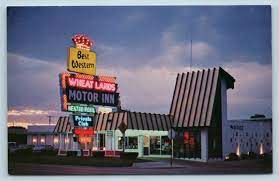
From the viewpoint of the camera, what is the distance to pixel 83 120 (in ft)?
22.6

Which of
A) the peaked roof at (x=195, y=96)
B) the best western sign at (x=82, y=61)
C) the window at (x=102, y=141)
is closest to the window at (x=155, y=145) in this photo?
the peaked roof at (x=195, y=96)

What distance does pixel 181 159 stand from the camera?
6.81 m

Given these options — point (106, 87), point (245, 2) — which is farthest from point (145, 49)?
point (245, 2)

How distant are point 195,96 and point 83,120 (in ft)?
3.90

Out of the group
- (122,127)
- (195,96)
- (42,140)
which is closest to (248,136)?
(195,96)

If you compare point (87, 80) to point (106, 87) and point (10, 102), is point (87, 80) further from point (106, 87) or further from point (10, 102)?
point (10, 102)

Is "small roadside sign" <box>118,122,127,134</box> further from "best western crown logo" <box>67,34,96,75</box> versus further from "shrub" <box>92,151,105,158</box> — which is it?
"best western crown logo" <box>67,34,96,75</box>

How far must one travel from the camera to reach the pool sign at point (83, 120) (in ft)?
22.5

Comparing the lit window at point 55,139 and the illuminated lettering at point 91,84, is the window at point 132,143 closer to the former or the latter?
Answer: the illuminated lettering at point 91,84

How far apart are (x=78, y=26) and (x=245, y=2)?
5.64ft

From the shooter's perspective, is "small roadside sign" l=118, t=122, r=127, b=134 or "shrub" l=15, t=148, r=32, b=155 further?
"small roadside sign" l=118, t=122, r=127, b=134

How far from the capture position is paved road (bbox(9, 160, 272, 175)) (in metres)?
6.73

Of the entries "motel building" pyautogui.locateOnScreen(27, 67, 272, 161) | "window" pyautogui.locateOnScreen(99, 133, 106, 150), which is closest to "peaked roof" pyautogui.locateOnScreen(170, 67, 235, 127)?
"motel building" pyautogui.locateOnScreen(27, 67, 272, 161)

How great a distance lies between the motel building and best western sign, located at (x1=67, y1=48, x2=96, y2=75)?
480 millimetres
